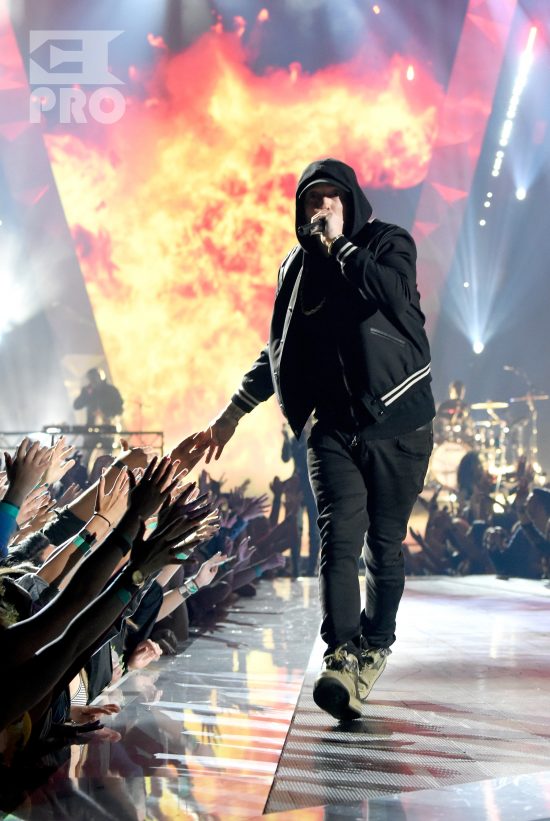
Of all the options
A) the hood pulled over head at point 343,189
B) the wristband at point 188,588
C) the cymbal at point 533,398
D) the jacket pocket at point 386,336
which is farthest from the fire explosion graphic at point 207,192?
the jacket pocket at point 386,336

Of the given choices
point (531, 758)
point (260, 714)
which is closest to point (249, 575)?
point (260, 714)

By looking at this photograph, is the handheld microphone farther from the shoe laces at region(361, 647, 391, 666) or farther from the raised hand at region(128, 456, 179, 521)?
the raised hand at region(128, 456, 179, 521)

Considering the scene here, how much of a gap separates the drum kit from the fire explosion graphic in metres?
2.85

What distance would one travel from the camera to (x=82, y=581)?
130 centimetres

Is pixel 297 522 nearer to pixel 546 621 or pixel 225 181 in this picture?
pixel 546 621

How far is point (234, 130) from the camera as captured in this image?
13125 mm

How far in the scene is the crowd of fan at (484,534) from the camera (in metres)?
7.45

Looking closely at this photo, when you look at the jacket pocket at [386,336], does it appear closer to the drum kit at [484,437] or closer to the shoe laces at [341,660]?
the shoe laces at [341,660]

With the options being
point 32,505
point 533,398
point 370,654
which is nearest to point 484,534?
point 533,398

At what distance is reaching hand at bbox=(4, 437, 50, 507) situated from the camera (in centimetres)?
191

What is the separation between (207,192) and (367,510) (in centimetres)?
1152

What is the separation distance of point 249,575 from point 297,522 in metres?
2.98

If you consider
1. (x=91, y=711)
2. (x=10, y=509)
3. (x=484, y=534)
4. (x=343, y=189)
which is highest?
(x=343, y=189)

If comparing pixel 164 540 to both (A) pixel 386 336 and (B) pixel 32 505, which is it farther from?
(A) pixel 386 336
